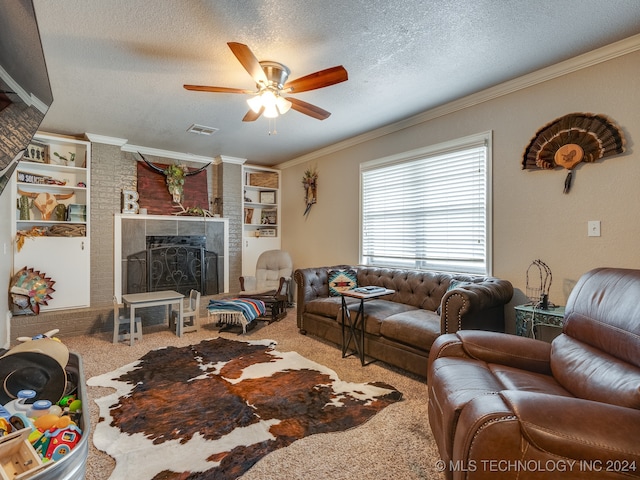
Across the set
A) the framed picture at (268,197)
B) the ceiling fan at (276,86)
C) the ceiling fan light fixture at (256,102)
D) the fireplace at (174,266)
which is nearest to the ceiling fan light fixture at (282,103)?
the ceiling fan at (276,86)

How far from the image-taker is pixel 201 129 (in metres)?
4.11

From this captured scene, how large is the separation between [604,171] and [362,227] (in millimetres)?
2584

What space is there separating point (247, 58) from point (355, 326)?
242 cm

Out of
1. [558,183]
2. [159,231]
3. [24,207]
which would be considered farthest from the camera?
[159,231]

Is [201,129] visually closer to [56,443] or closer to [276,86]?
[276,86]

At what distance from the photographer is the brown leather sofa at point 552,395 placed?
3.23 ft

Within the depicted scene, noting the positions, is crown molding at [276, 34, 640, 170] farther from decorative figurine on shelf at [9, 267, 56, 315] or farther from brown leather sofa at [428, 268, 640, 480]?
decorative figurine on shelf at [9, 267, 56, 315]

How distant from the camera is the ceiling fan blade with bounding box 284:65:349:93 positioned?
217 centimetres

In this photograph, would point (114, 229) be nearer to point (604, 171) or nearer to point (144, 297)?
point (144, 297)

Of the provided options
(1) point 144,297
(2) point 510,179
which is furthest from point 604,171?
(1) point 144,297

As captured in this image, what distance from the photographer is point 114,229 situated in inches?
178

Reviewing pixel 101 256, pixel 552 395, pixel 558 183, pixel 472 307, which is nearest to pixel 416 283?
pixel 472 307

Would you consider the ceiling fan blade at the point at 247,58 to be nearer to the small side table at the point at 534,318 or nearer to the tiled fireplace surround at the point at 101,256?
the small side table at the point at 534,318

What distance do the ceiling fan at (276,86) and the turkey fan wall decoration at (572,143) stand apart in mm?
1761
